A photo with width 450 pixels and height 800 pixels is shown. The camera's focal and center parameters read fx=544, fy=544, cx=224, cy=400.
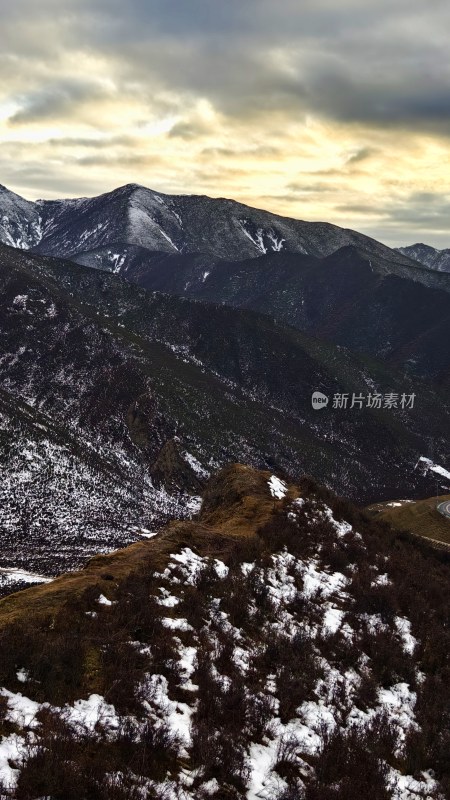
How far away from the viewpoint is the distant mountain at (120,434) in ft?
285

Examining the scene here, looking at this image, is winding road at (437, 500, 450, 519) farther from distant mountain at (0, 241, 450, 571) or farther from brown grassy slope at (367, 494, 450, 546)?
distant mountain at (0, 241, 450, 571)

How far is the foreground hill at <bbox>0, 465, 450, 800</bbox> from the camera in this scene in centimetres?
1095

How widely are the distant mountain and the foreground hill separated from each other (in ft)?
162

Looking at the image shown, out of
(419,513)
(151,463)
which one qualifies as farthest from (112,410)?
(419,513)

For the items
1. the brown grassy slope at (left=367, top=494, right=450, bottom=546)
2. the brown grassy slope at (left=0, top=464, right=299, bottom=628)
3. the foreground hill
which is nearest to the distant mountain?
the brown grassy slope at (left=0, top=464, right=299, bottom=628)

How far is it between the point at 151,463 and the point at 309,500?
88.9 meters

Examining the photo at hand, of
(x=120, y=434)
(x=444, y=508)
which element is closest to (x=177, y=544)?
(x=444, y=508)

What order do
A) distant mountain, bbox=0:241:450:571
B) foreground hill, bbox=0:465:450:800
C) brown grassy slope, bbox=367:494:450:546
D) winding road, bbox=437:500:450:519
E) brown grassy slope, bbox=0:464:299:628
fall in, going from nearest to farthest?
foreground hill, bbox=0:465:450:800
brown grassy slope, bbox=0:464:299:628
brown grassy slope, bbox=367:494:450:546
distant mountain, bbox=0:241:450:571
winding road, bbox=437:500:450:519

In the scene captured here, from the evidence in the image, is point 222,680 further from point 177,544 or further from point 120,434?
point 120,434

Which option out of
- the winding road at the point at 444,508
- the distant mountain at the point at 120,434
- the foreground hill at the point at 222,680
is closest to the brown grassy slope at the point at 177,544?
the foreground hill at the point at 222,680

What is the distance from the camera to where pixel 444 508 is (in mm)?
95000

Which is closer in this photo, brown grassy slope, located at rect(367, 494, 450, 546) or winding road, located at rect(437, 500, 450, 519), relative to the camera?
brown grassy slope, located at rect(367, 494, 450, 546)

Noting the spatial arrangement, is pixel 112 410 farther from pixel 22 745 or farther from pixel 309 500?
pixel 22 745

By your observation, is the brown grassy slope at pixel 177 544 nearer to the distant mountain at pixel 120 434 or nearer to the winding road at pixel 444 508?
the distant mountain at pixel 120 434
